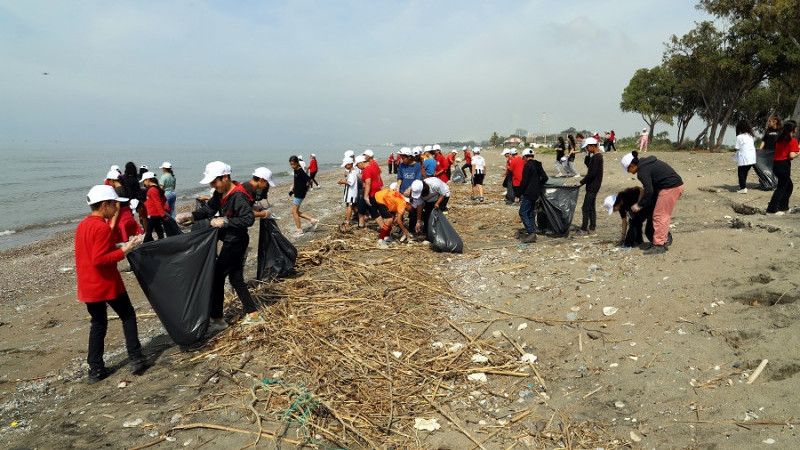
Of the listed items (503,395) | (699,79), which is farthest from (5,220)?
(699,79)

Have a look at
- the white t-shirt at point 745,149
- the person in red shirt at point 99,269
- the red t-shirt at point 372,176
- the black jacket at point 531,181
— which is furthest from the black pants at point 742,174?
the person in red shirt at point 99,269

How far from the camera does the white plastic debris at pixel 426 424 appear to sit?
335 centimetres

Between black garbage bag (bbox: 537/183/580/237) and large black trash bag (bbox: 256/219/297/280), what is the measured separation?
4.62m

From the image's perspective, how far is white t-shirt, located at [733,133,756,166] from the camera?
898 centimetres

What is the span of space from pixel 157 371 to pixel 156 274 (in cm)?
93

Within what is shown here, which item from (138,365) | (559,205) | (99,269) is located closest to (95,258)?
(99,269)

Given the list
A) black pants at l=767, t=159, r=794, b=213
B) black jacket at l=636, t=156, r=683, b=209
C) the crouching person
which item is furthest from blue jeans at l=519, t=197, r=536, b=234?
black pants at l=767, t=159, r=794, b=213

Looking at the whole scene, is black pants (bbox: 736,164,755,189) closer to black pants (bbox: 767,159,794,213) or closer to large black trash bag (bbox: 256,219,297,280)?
black pants (bbox: 767,159,794,213)

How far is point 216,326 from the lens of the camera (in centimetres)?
495

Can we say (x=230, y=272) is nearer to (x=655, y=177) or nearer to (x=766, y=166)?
(x=655, y=177)

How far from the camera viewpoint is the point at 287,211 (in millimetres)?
14609

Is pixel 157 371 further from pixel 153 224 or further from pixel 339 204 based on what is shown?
pixel 339 204

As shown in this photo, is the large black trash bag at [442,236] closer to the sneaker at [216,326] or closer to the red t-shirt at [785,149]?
the sneaker at [216,326]

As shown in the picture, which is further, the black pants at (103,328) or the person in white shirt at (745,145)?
the person in white shirt at (745,145)
